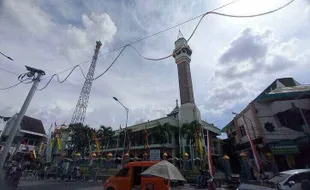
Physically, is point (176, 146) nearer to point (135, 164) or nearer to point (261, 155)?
point (261, 155)

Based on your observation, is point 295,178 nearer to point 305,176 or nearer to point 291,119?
point 305,176

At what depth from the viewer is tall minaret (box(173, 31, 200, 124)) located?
37.6 meters

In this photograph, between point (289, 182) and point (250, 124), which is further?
point (250, 124)

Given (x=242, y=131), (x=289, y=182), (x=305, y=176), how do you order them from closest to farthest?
(x=289, y=182) → (x=305, y=176) → (x=242, y=131)

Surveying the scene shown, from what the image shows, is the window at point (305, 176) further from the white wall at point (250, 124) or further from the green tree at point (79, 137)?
the green tree at point (79, 137)

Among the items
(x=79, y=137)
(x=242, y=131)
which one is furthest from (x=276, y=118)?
(x=79, y=137)

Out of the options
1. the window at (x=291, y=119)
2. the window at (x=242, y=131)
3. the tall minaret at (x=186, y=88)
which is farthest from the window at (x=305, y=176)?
the tall minaret at (x=186, y=88)

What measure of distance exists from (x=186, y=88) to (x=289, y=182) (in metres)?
33.6

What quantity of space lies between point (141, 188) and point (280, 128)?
69.6ft

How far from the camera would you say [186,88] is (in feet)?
133

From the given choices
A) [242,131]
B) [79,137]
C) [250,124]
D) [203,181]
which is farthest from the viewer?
[79,137]

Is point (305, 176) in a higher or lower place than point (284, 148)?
lower

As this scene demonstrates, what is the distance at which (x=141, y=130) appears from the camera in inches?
1512

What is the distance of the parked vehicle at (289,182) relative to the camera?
6.85m
